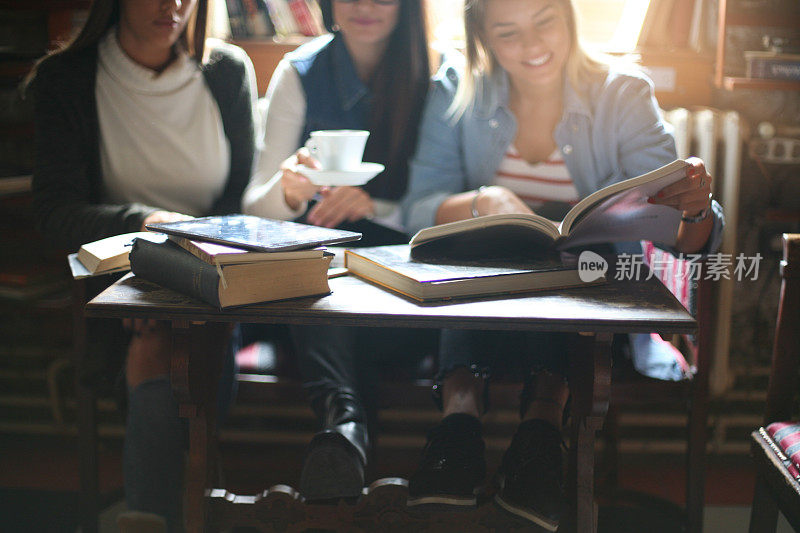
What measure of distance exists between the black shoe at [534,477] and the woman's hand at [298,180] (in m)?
0.54

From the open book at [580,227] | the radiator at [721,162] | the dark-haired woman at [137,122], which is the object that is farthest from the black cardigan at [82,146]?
the radiator at [721,162]

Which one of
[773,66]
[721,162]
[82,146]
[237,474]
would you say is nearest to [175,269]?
[82,146]

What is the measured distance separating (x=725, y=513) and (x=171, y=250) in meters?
1.29

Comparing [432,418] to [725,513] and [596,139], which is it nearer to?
[725,513]

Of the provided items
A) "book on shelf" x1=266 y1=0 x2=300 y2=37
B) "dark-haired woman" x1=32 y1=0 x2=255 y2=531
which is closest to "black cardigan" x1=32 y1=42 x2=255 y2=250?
"dark-haired woman" x1=32 y1=0 x2=255 y2=531

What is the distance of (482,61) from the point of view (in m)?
1.49

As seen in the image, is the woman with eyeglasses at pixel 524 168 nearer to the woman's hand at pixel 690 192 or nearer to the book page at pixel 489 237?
the woman's hand at pixel 690 192

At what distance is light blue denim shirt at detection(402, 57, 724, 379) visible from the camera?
1.37 m

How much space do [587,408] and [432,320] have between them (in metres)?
0.29

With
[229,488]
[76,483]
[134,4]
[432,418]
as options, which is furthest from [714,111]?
[76,483]

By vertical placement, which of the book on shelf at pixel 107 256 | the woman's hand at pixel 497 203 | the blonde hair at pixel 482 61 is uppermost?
the blonde hair at pixel 482 61

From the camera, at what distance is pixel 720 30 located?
70.7 inches

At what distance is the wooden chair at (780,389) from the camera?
42.4 inches

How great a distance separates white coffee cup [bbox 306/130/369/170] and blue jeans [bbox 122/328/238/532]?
0.43m
